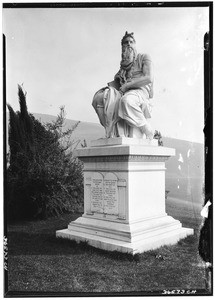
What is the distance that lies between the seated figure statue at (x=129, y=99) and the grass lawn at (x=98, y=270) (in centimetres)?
153

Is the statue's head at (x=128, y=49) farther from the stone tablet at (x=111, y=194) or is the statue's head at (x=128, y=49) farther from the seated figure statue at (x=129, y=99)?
the stone tablet at (x=111, y=194)

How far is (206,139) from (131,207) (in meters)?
1.37

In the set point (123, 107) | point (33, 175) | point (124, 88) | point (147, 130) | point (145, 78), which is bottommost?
point (33, 175)

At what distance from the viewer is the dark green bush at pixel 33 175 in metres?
7.05

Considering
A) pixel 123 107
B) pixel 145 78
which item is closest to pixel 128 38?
pixel 145 78

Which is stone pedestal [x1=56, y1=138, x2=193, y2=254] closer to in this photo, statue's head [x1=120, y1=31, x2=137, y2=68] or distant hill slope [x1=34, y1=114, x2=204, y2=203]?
distant hill slope [x1=34, y1=114, x2=204, y2=203]

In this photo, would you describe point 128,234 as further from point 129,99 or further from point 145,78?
point 145,78

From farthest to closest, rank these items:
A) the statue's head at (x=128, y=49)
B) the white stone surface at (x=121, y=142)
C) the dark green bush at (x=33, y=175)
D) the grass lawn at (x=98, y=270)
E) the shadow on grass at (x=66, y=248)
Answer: the dark green bush at (x=33, y=175), the statue's head at (x=128, y=49), the white stone surface at (x=121, y=142), the shadow on grass at (x=66, y=248), the grass lawn at (x=98, y=270)

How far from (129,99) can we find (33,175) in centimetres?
306

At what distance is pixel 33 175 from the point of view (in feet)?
23.5

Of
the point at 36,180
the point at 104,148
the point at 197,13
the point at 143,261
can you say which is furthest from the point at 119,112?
the point at 36,180

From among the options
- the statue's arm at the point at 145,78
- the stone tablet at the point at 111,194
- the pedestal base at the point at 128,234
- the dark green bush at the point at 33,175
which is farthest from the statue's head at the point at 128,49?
the pedestal base at the point at 128,234

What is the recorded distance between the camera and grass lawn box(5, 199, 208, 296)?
399 cm

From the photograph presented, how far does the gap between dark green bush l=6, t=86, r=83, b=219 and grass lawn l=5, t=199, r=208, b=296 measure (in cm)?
222
